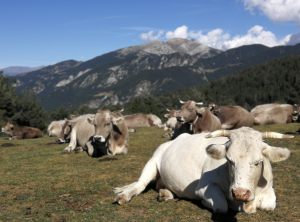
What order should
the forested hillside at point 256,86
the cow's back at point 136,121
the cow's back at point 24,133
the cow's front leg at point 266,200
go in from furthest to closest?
the forested hillside at point 256,86 → the cow's back at point 136,121 → the cow's back at point 24,133 → the cow's front leg at point 266,200

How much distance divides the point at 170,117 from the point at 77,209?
72.5ft

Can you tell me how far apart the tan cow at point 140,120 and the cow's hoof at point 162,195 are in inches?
904

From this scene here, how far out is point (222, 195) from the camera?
512 centimetres

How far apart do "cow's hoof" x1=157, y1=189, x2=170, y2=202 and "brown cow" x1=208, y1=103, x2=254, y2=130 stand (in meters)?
14.0

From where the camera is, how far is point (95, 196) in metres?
6.80

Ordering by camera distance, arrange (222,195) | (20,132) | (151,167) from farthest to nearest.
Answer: (20,132), (151,167), (222,195)

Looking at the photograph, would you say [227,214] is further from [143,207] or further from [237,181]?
[143,207]

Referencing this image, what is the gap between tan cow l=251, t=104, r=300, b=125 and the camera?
78.6 feet

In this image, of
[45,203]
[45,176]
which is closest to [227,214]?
[45,203]

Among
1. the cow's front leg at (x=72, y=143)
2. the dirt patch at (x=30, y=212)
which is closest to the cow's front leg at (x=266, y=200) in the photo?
the dirt patch at (x=30, y=212)

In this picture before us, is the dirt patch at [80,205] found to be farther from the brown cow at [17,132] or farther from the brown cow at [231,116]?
the brown cow at [17,132]

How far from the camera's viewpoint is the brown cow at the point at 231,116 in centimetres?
1998

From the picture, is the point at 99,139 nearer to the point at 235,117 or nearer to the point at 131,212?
the point at 131,212

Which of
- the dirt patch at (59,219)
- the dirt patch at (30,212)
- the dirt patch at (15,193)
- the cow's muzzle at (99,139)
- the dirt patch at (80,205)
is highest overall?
the cow's muzzle at (99,139)
